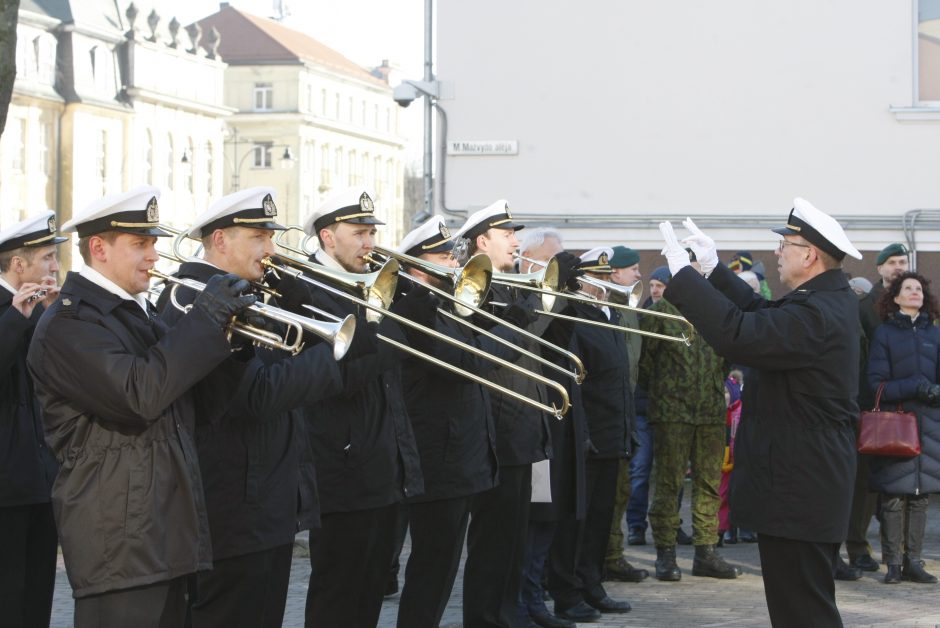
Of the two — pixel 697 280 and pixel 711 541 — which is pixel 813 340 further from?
pixel 711 541

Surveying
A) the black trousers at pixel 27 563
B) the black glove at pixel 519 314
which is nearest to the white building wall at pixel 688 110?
the black glove at pixel 519 314

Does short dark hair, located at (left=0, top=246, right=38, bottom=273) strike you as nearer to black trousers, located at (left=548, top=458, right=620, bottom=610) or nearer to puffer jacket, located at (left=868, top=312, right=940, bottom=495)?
black trousers, located at (left=548, top=458, right=620, bottom=610)

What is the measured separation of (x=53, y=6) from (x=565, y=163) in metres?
57.8

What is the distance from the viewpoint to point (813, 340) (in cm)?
629

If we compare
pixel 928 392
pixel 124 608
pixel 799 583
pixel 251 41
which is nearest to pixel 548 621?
pixel 799 583

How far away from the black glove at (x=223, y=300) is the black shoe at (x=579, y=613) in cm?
418

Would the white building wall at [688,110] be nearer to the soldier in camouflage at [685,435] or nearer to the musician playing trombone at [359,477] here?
the soldier in camouflage at [685,435]

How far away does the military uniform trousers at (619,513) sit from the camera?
964 cm

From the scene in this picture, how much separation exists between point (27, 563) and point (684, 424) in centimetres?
455

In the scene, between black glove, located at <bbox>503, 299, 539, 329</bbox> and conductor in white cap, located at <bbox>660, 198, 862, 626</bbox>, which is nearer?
conductor in white cap, located at <bbox>660, 198, 862, 626</bbox>

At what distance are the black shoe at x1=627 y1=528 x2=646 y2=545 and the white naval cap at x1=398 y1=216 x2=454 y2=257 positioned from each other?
4.68 meters

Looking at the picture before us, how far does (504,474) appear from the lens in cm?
738

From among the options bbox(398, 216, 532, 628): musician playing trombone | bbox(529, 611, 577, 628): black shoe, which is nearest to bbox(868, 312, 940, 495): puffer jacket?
bbox(529, 611, 577, 628): black shoe

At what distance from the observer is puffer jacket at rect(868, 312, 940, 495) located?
31.8 ft
